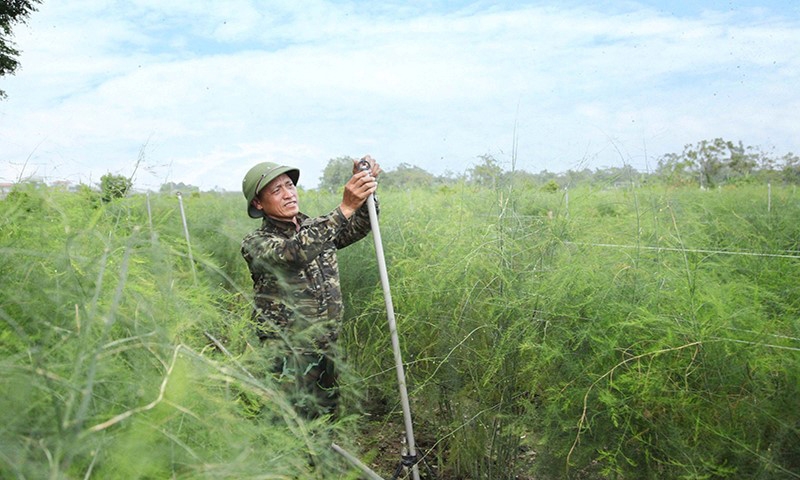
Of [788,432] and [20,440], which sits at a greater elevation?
[20,440]

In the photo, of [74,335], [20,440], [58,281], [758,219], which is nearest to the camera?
[20,440]

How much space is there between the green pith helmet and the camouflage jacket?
0.48 feet

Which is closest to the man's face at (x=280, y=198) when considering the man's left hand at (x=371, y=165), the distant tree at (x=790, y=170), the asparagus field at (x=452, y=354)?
the man's left hand at (x=371, y=165)

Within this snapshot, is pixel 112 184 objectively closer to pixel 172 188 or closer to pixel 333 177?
pixel 172 188

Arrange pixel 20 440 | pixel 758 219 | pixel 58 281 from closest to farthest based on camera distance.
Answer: pixel 20 440 → pixel 58 281 → pixel 758 219

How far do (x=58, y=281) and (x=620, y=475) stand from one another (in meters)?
1.93

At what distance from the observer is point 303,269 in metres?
3.17

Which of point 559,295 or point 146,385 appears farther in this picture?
point 559,295

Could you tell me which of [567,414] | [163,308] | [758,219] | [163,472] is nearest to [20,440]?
[163,472]

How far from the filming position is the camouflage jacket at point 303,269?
295 centimetres

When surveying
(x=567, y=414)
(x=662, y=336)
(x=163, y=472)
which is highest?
(x=163, y=472)

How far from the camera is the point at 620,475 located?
7.54ft

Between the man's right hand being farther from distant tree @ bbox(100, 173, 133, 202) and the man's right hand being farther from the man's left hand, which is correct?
distant tree @ bbox(100, 173, 133, 202)

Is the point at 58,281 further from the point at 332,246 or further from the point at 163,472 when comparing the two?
the point at 332,246
